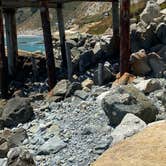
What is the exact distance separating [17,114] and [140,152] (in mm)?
9217

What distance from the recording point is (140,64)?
19000mm

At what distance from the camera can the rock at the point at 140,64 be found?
18.9 m

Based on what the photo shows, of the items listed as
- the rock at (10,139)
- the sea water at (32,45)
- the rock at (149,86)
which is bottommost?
the sea water at (32,45)

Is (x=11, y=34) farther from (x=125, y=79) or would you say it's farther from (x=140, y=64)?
(x=125, y=79)

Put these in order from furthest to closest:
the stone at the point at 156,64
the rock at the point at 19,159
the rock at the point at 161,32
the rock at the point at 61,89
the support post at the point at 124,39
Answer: the rock at the point at 161,32
the support post at the point at 124,39
the rock at the point at 61,89
the stone at the point at 156,64
the rock at the point at 19,159

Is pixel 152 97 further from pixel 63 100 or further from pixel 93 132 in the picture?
pixel 63 100

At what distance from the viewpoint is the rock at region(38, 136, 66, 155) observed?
12.8 meters

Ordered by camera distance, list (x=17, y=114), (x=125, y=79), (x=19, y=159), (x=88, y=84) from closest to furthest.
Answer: (x=19, y=159), (x=17, y=114), (x=125, y=79), (x=88, y=84)

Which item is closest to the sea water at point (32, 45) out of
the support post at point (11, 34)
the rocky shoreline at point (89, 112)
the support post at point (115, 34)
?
the support post at point (11, 34)

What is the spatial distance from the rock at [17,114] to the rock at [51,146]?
2.98 meters

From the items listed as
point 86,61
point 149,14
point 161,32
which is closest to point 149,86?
point 161,32

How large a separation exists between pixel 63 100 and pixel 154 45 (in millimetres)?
5093

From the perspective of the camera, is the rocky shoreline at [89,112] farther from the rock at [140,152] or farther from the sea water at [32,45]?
the sea water at [32,45]

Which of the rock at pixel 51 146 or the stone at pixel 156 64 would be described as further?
the stone at pixel 156 64
